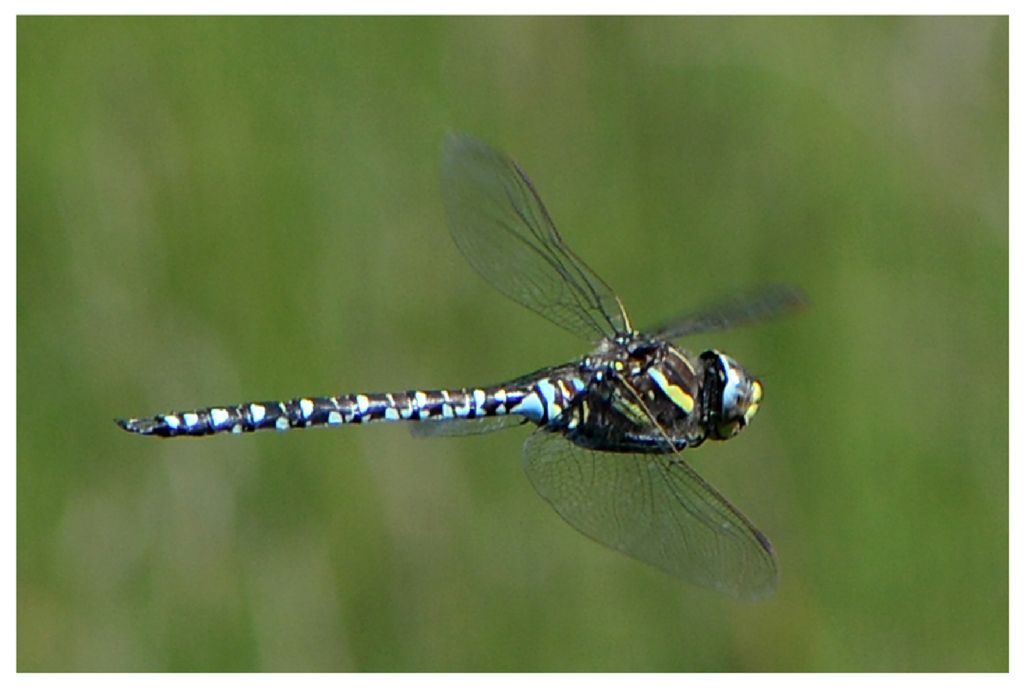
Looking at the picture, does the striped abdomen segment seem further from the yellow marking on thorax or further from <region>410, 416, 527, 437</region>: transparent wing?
the yellow marking on thorax

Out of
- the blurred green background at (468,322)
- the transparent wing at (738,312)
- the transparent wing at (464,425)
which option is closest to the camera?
the transparent wing at (738,312)

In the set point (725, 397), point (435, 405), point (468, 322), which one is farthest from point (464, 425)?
point (468, 322)

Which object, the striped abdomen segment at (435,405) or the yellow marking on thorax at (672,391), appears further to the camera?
the yellow marking on thorax at (672,391)

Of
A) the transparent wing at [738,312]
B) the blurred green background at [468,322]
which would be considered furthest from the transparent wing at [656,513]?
the blurred green background at [468,322]

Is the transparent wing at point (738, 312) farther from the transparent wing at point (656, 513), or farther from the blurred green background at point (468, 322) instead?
the blurred green background at point (468, 322)

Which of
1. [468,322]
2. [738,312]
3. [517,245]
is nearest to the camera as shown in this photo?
[738,312]

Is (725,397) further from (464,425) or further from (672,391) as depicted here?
(464,425)
